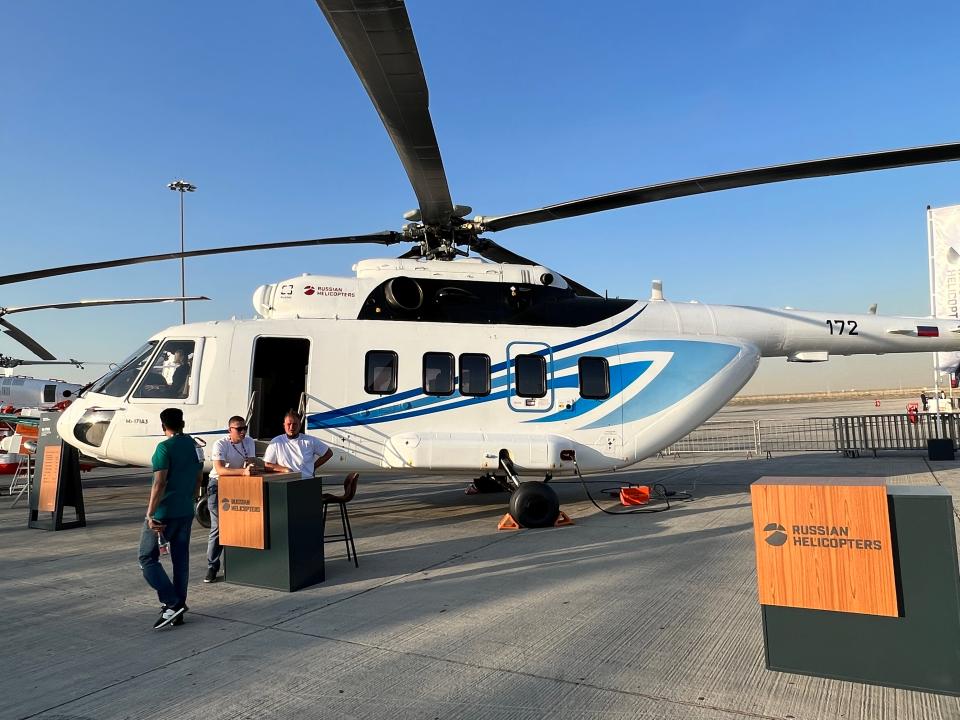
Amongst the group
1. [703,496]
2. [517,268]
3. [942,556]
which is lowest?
[703,496]

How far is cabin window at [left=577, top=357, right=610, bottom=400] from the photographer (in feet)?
28.7

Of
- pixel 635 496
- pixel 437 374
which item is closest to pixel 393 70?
pixel 437 374

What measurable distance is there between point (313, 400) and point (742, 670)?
6.18m

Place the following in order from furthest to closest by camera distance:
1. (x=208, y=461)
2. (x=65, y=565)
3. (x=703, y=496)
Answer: (x=703, y=496), (x=208, y=461), (x=65, y=565)

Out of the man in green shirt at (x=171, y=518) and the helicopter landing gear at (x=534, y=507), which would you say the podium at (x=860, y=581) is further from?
the helicopter landing gear at (x=534, y=507)

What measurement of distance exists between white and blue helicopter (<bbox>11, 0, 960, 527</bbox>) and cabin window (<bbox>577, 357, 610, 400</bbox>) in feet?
0.07

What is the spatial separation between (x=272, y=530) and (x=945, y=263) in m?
24.3

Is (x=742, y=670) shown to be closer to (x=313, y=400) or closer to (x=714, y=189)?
(x=714, y=189)

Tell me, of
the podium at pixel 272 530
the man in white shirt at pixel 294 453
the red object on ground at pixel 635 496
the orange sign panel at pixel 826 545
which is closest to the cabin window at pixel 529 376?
the red object on ground at pixel 635 496

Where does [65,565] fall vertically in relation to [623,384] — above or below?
below

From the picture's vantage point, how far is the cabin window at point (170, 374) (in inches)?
319

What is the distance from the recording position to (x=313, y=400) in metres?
8.18

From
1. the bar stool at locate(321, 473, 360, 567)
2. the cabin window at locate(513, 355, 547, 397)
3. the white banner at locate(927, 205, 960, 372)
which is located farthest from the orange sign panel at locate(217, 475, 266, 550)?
the white banner at locate(927, 205, 960, 372)

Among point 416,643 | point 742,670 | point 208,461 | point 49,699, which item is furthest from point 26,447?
point 742,670
